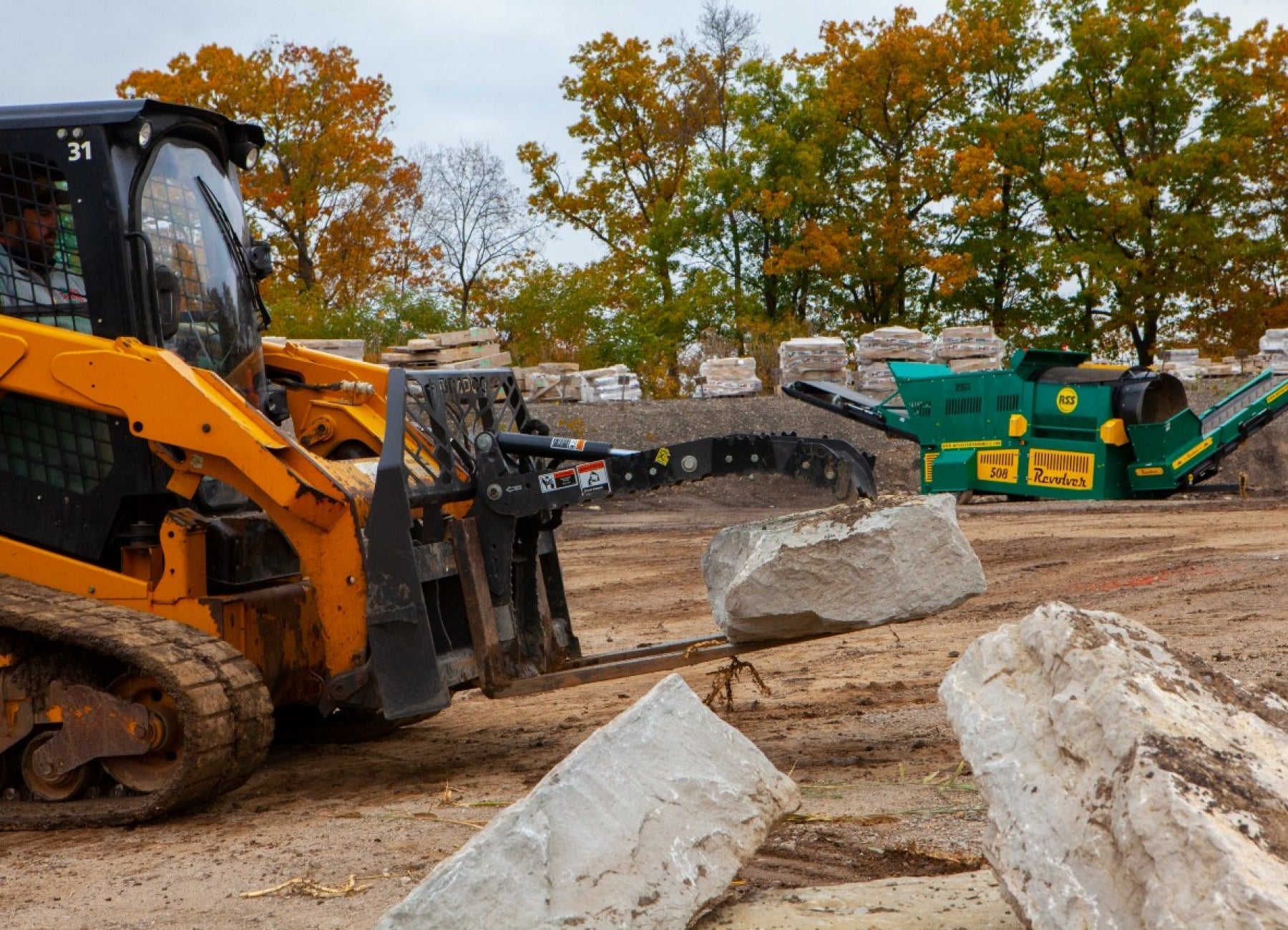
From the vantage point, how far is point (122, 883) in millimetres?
4723

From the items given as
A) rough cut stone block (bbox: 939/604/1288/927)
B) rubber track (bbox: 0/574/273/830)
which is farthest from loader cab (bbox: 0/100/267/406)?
rough cut stone block (bbox: 939/604/1288/927)

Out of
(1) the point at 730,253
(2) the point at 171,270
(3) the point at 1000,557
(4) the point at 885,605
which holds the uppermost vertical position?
(1) the point at 730,253

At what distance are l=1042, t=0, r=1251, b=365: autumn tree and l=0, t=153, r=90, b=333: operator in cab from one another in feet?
85.4

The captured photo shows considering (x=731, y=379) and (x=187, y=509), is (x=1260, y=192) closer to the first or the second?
(x=731, y=379)

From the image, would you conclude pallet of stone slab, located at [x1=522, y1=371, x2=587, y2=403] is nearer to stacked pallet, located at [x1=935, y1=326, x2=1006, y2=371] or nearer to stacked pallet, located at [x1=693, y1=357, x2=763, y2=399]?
stacked pallet, located at [x1=693, y1=357, x2=763, y2=399]

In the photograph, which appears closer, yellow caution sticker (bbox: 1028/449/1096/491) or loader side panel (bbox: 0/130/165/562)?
loader side panel (bbox: 0/130/165/562)

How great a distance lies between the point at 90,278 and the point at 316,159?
2637cm

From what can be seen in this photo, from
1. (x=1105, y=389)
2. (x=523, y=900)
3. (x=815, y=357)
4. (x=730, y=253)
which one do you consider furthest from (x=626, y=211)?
(x=523, y=900)

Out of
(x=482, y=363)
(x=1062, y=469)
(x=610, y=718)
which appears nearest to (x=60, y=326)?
(x=610, y=718)

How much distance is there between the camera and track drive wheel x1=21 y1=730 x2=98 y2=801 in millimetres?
5668

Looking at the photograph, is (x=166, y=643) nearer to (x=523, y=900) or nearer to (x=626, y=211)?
(x=523, y=900)

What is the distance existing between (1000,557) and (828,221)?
2044cm

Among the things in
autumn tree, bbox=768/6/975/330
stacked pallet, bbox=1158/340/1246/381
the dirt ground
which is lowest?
the dirt ground

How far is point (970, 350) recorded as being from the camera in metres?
22.9
